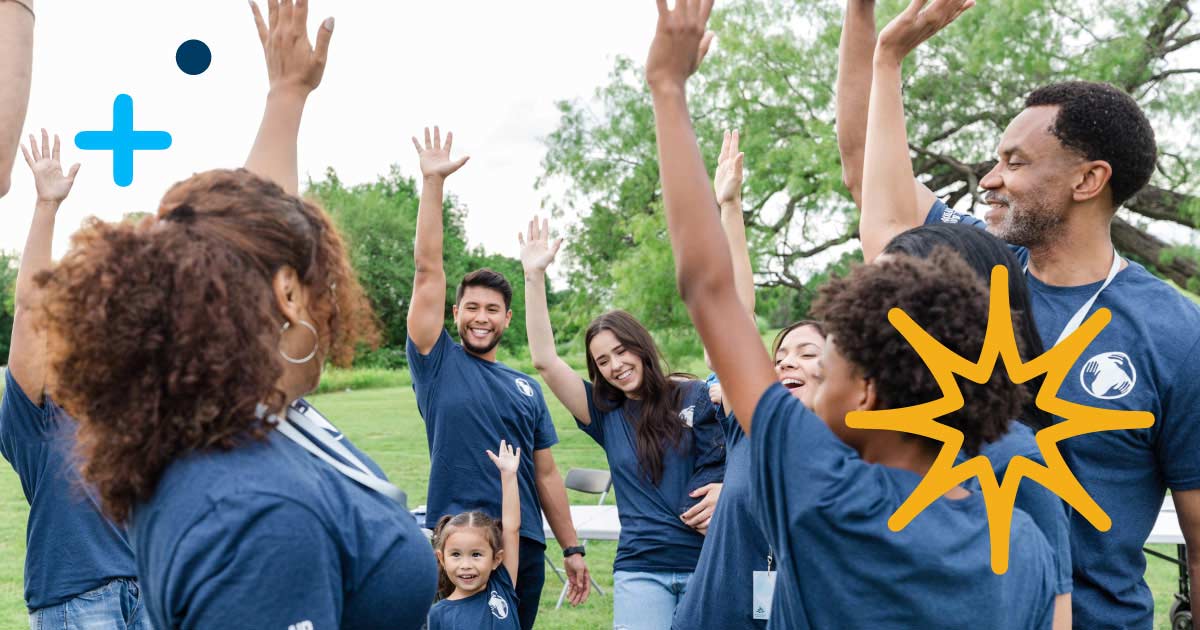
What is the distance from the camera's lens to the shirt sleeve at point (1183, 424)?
7.84ft

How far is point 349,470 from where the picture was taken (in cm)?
171

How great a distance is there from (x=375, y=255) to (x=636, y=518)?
50.1m

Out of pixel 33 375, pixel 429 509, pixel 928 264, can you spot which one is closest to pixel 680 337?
pixel 429 509

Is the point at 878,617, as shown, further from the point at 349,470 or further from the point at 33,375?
the point at 33,375

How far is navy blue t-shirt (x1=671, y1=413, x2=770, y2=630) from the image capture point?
3.33 meters

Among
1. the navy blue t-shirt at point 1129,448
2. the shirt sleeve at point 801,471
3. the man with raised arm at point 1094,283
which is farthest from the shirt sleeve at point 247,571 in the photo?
the navy blue t-shirt at point 1129,448

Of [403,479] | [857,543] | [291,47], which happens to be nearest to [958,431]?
[857,543]

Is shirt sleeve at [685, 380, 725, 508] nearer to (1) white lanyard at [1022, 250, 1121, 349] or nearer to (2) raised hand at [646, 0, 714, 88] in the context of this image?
(1) white lanyard at [1022, 250, 1121, 349]

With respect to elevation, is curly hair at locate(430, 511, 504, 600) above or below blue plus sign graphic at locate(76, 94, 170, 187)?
below

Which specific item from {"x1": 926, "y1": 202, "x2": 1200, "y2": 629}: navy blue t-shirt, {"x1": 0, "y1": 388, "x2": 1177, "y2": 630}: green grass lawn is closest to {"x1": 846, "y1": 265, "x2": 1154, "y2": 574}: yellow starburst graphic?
{"x1": 926, "y1": 202, "x2": 1200, "y2": 629}: navy blue t-shirt

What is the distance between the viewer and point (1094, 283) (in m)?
2.56

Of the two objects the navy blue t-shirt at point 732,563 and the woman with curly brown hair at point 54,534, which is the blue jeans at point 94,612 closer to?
the woman with curly brown hair at point 54,534

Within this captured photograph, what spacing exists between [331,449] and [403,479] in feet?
45.9

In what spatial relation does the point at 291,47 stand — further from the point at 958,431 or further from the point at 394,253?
the point at 394,253
